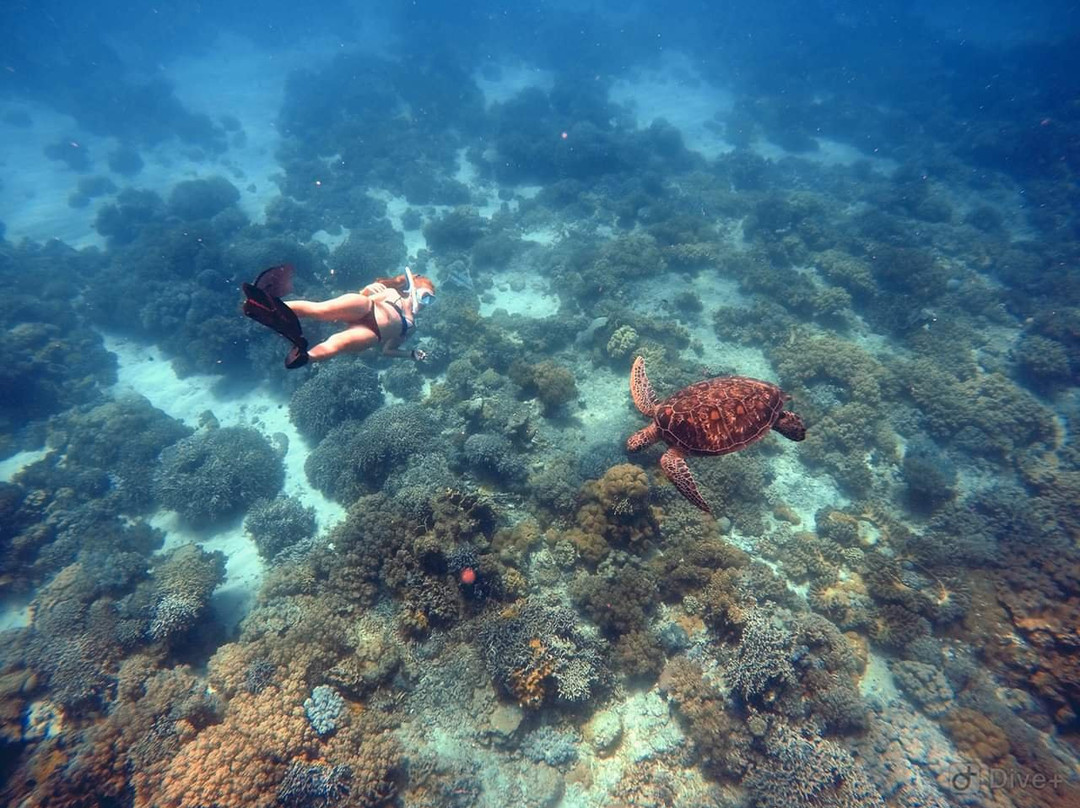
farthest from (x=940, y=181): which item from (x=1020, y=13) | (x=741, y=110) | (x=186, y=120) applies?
(x=1020, y=13)

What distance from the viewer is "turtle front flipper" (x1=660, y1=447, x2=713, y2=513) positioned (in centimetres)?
608

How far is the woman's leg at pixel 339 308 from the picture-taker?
216 inches

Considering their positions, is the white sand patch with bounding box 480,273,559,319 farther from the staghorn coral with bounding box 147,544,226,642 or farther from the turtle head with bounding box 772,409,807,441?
the staghorn coral with bounding box 147,544,226,642

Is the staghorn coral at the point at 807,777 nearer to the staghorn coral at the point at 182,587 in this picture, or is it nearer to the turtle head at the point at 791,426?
the turtle head at the point at 791,426

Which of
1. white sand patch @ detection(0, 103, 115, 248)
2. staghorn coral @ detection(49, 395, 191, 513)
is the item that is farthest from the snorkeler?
white sand patch @ detection(0, 103, 115, 248)

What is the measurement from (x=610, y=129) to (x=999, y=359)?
2688 cm

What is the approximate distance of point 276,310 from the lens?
4367 mm

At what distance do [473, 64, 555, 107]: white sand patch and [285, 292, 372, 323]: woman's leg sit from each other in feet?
126

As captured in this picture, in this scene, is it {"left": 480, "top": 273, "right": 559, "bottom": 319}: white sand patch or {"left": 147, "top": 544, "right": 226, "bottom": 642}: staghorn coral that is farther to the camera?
{"left": 480, "top": 273, "right": 559, "bottom": 319}: white sand patch

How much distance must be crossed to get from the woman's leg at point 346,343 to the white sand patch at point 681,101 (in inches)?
1246

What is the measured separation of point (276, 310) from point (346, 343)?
4.20ft

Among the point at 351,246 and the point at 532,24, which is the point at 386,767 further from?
the point at 532,24

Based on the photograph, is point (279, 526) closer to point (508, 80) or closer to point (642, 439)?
point (642, 439)

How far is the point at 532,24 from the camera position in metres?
50.3
